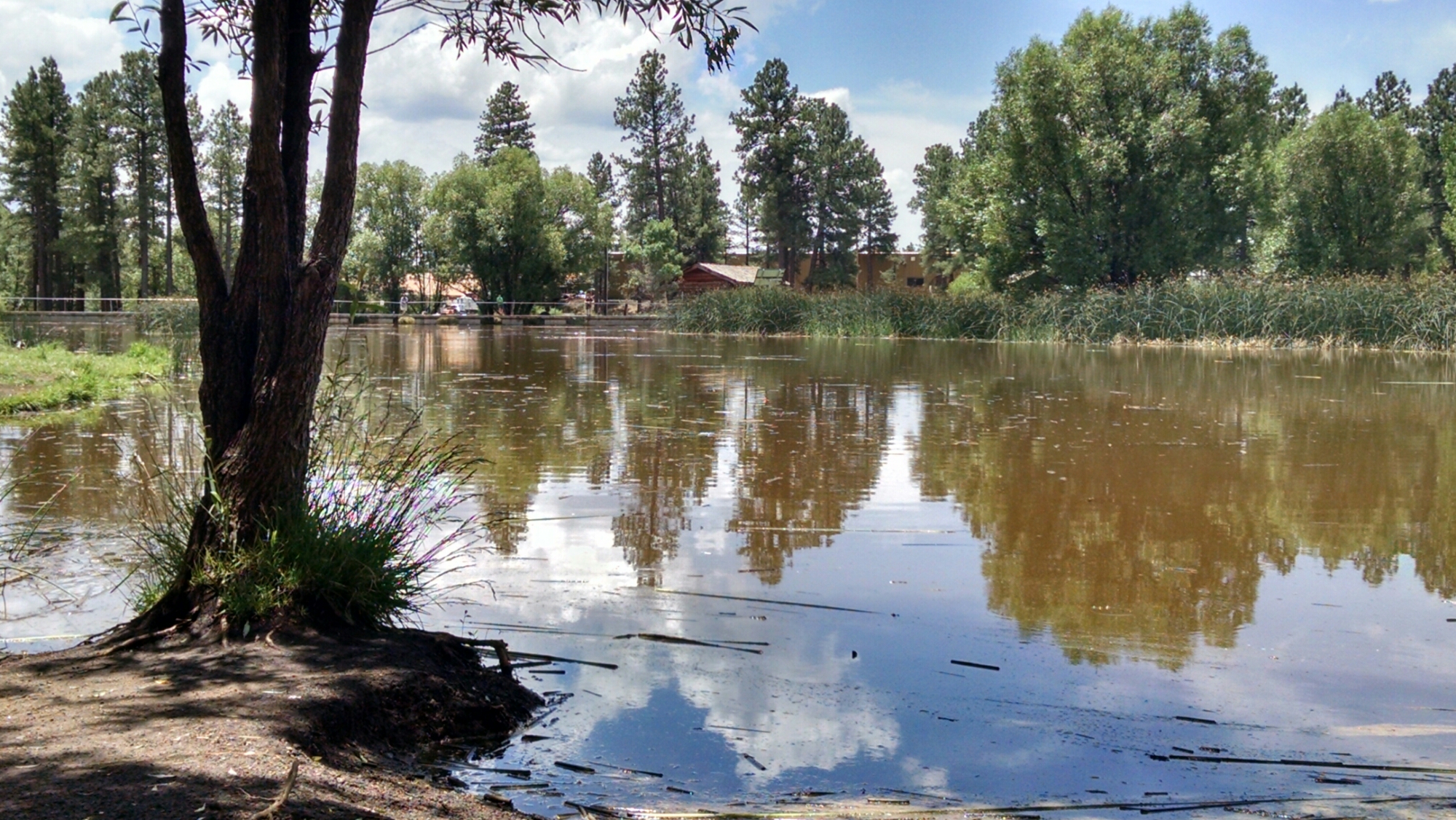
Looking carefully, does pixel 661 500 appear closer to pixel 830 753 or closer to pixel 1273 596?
pixel 1273 596

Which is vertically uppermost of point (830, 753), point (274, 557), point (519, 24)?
point (519, 24)

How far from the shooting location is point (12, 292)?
78875mm

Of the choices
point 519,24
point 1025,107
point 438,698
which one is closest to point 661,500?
point 519,24

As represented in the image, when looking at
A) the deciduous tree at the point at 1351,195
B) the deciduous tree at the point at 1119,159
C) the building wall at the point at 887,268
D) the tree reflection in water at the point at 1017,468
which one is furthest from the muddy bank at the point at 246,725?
the building wall at the point at 887,268

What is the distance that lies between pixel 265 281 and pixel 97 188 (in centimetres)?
7216

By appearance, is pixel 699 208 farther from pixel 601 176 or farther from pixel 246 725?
pixel 246 725

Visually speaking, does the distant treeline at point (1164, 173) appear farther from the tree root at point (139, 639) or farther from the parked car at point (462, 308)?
the tree root at point (139, 639)

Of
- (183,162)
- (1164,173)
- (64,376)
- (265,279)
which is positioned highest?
(1164,173)

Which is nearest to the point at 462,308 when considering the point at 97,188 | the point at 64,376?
the point at 97,188

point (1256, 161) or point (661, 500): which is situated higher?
point (1256, 161)

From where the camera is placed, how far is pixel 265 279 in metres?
5.16

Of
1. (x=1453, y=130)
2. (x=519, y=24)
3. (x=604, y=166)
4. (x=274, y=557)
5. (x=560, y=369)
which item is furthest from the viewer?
(x=604, y=166)

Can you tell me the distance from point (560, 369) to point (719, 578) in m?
18.1

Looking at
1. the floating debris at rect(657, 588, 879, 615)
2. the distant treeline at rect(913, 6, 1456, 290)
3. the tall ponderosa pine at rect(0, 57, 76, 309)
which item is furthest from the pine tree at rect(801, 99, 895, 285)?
the floating debris at rect(657, 588, 879, 615)
